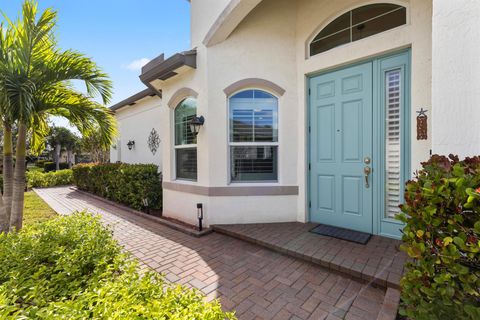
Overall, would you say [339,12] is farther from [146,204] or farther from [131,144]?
[131,144]

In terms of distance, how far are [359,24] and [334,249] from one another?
395 cm

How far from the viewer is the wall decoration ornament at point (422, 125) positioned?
136 inches

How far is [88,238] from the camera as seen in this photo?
258 cm

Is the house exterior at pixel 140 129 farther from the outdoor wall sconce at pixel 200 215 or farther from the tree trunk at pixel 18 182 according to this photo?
the tree trunk at pixel 18 182

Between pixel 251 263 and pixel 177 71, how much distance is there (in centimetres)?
441

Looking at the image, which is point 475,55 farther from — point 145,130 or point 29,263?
point 145,130

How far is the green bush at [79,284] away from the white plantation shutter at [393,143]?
11.6ft

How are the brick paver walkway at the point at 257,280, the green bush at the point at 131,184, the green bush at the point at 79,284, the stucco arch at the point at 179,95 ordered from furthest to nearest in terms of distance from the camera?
1. the green bush at the point at 131,184
2. the stucco arch at the point at 179,95
3. the brick paver walkway at the point at 257,280
4. the green bush at the point at 79,284

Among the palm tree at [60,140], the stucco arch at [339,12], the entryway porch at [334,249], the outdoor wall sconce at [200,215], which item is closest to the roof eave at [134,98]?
the outdoor wall sconce at [200,215]

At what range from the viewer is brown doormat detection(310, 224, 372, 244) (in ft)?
12.8

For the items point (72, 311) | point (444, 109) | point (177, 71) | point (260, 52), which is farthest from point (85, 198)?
point (444, 109)

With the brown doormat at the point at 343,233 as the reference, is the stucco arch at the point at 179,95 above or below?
above

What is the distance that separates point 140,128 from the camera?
10.2m

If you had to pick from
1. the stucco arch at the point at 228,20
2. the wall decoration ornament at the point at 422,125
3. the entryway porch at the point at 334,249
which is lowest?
the entryway porch at the point at 334,249
